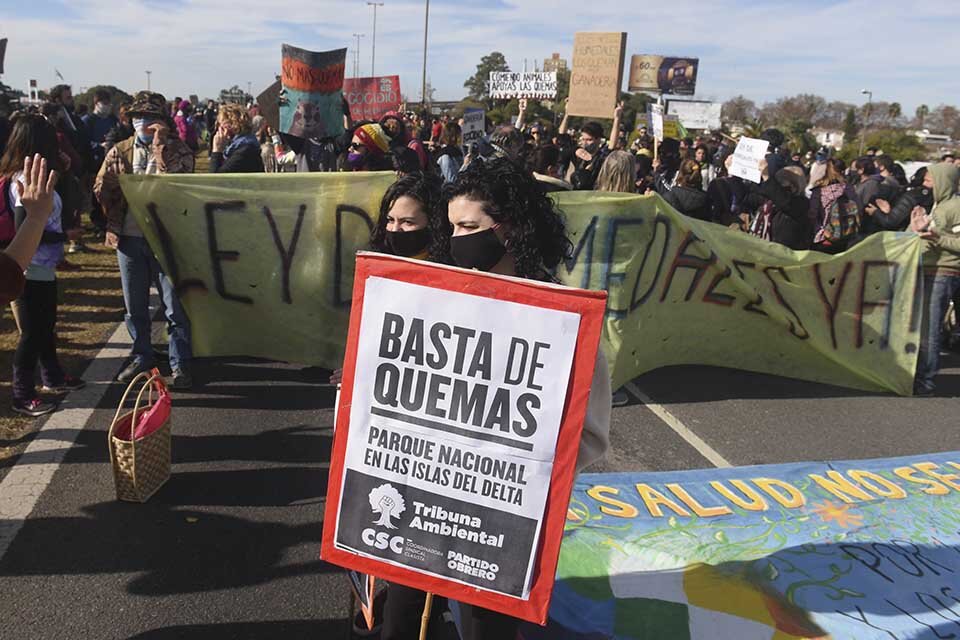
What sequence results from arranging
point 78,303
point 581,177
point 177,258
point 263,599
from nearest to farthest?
point 263,599
point 177,258
point 78,303
point 581,177

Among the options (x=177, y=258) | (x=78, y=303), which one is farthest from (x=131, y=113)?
(x=78, y=303)

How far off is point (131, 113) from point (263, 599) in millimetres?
3761

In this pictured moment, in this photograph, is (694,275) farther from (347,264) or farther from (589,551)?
(589,551)

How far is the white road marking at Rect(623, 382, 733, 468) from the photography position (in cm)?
465

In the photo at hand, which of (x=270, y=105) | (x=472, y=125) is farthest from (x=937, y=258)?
(x=270, y=105)

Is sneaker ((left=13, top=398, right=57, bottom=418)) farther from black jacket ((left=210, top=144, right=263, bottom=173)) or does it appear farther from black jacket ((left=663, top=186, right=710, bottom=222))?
black jacket ((left=663, top=186, right=710, bottom=222))

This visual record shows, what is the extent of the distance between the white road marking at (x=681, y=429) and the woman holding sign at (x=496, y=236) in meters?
2.81

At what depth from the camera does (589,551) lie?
3.13 meters

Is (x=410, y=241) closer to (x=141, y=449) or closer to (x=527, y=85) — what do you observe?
(x=141, y=449)

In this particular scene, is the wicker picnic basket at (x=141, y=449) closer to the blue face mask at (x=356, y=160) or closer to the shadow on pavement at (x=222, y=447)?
the shadow on pavement at (x=222, y=447)

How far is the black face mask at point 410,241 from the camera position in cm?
298

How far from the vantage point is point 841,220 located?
7.07 meters

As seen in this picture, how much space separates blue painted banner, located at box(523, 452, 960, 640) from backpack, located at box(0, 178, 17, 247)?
10.9 ft

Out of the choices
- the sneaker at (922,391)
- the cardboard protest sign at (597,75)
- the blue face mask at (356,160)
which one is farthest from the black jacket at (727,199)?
the cardboard protest sign at (597,75)
